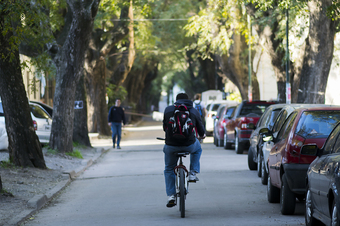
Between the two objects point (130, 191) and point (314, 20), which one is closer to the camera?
point (130, 191)

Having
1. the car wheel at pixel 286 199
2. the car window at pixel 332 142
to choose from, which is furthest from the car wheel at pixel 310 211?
the car wheel at pixel 286 199

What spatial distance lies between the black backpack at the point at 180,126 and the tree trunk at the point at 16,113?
4975 millimetres

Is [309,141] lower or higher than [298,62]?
lower

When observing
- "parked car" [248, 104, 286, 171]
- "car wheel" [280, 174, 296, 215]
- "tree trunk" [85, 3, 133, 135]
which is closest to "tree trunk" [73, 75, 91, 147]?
"tree trunk" [85, 3, 133, 135]

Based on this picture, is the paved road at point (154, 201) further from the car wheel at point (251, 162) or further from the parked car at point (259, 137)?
the parked car at point (259, 137)

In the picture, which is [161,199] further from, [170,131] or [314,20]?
[314,20]

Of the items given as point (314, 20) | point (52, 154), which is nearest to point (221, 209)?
point (52, 154)

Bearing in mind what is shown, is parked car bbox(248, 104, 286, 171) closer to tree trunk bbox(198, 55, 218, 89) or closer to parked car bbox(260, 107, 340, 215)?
parked car bbox(260, 107, 340, 215)

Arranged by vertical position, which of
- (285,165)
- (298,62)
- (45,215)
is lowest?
(45,215)

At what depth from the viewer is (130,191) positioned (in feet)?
36.4

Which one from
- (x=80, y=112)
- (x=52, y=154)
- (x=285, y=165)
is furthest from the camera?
(x=80, y=112)

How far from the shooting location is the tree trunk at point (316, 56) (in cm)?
1791

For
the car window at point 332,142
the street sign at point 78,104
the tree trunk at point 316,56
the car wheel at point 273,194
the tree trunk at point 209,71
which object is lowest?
the car wheel at point 273,194

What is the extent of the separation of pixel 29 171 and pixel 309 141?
23.3 feet
